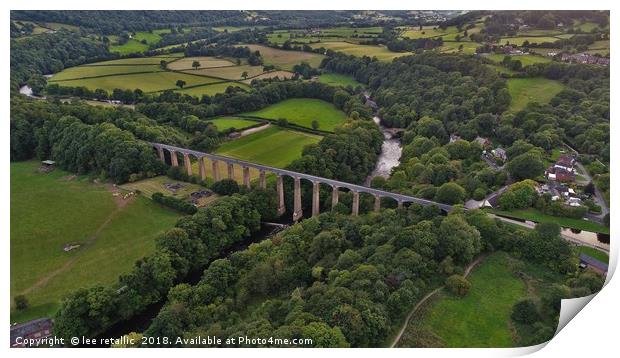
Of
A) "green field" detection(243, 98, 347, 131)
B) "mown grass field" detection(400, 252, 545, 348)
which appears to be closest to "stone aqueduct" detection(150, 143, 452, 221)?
"mown grass field" detection(400, 252, 545, 348)

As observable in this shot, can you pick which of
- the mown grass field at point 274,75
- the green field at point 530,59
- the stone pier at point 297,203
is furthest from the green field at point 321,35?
the stone pier at point 297,203

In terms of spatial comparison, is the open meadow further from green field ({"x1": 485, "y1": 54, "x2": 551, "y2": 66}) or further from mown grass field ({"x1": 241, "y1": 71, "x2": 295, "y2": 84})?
green field ({"x1": 485, "y1": 54, "x2": 551, "y2": 66})

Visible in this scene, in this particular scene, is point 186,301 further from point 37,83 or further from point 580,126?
point 37,83

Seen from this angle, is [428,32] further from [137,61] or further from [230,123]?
[137,61]

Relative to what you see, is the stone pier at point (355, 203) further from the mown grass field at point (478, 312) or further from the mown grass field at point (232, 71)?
the mown grass field at point (232, 71)

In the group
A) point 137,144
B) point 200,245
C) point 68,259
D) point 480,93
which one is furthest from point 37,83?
point 480,93

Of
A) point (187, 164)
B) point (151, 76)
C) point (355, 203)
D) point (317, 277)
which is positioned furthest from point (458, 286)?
point (151, 76)
